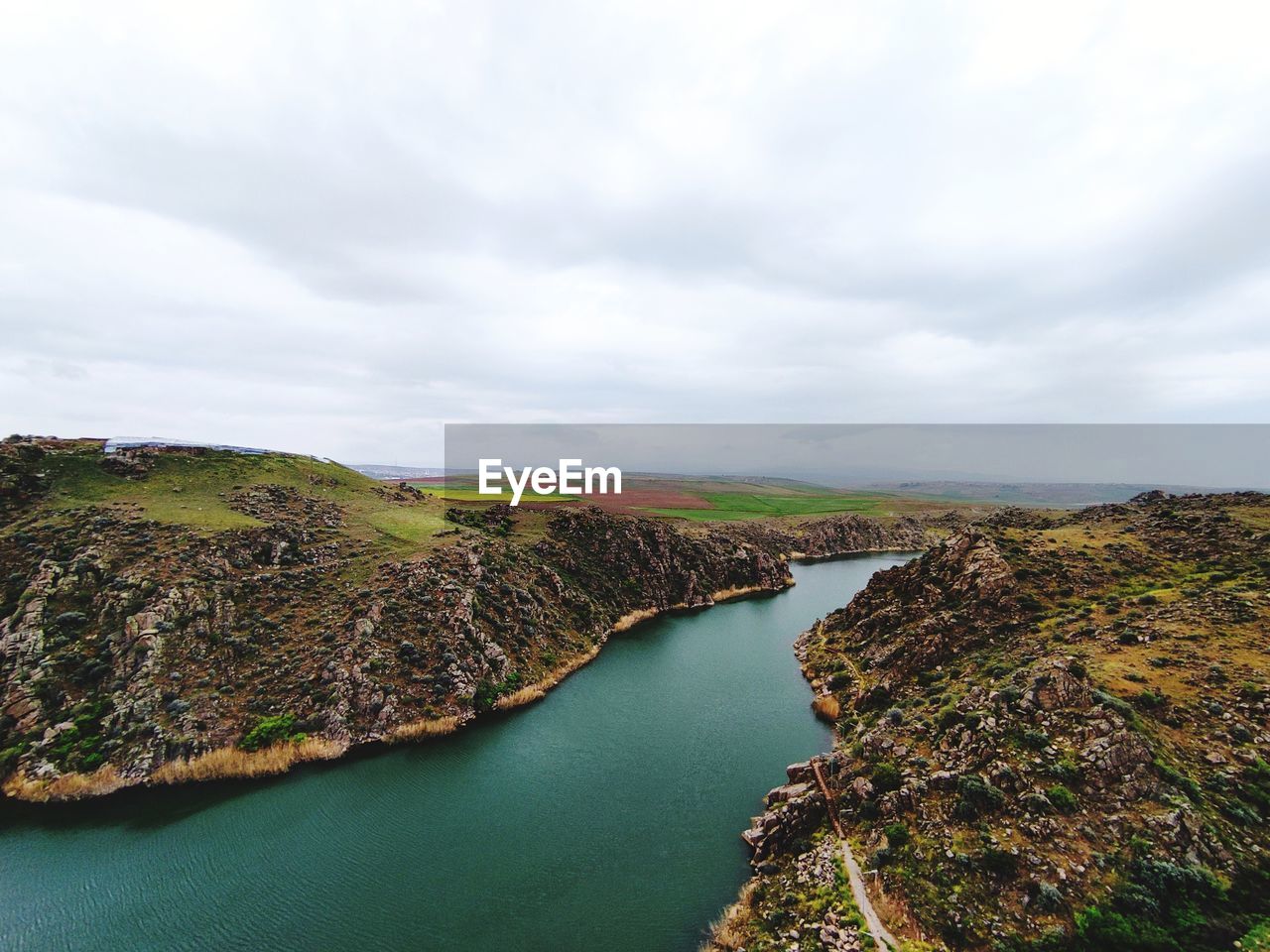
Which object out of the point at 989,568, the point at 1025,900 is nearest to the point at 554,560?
the point at 989,568

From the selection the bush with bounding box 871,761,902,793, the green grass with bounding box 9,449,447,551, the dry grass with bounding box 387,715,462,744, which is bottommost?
the dry grass with bounding box 387,715,462,744

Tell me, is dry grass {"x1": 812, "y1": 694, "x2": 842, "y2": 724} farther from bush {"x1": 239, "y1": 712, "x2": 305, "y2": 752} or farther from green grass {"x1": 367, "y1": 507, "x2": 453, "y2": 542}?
green grass {"x1": 367, "y1": 507, "x2": 453, "y2": 542}

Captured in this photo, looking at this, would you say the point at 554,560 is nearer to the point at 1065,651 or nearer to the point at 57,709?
the point at 57,709

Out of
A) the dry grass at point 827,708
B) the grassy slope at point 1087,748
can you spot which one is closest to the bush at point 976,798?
the grassy slope at point 1087,748

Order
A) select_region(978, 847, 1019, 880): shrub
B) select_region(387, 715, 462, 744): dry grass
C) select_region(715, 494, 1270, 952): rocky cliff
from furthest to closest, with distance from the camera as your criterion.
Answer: select_region(387, 715, 462, 744): dry grass
select_region(978, 847, 1019, 880): shrub
select_region(715, 494, 1270, 952): rocky cliff

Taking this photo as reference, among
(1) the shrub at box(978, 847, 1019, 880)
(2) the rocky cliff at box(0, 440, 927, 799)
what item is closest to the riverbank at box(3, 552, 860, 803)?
(2) the rocky cliff at box(0, 440, 927, 799)

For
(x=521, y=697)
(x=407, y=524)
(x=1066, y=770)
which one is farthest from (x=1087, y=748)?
(x=407, y=524)
